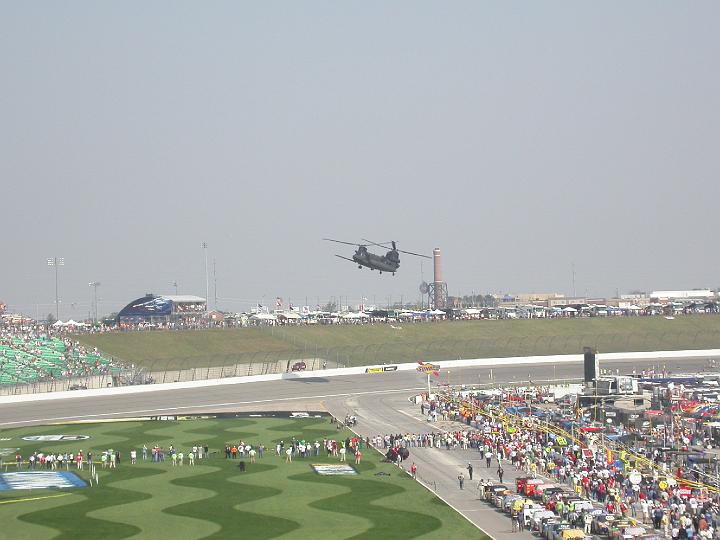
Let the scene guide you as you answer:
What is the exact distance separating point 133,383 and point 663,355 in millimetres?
53826

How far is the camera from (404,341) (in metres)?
125

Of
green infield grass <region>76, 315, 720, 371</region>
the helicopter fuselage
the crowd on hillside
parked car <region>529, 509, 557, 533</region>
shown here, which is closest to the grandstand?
the crowd on hillside

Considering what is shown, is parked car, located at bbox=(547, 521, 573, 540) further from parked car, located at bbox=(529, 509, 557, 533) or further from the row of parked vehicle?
parked car, located at bbox=(529, 509, 557, 533)

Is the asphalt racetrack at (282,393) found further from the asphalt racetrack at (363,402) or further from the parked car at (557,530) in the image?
the parked car at (557,530)

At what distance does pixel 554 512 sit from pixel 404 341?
84623 millimetres

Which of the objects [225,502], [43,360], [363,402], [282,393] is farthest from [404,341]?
[225,502]

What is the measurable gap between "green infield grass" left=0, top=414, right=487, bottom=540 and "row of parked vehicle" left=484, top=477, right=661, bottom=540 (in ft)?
6.56

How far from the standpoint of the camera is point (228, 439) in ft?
217

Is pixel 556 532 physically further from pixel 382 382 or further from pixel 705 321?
pixel 705 321

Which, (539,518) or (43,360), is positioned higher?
(43,360)

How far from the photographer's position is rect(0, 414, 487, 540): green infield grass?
4122cm

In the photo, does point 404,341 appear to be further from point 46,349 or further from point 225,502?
point 225,502

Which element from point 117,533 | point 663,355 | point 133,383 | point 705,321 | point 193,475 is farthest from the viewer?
point 705,321

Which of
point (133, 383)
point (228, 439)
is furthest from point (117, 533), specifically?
point (133, 383)
